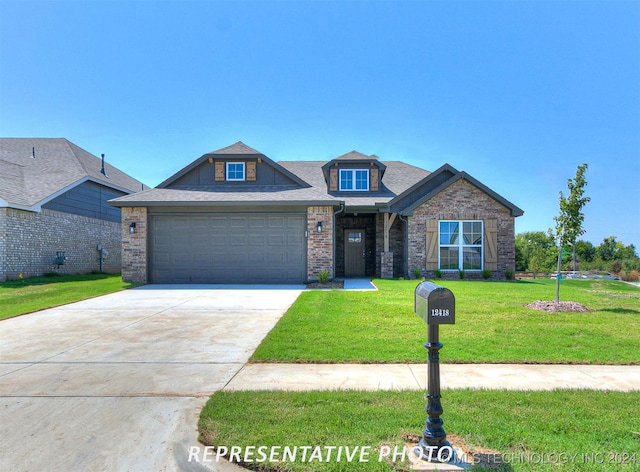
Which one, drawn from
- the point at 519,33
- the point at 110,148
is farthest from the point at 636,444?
the point at 110,148

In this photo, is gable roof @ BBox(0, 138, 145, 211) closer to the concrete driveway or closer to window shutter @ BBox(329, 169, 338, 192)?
the concrete driveway

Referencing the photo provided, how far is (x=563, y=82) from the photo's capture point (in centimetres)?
1445

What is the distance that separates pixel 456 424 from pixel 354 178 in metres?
15.2

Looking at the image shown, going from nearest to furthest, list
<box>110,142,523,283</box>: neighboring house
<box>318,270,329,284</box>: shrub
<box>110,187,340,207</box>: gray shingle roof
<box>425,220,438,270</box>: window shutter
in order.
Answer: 1. <box>318,270,329,284</box>: shrub
2. <box>110,187,340,207</box>: gray shingle roof
3. <box>110,142,523,283</box>: neighboring house
4. <box>425,220,438,270</box>: window shutter

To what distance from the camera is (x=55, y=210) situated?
17.8 m

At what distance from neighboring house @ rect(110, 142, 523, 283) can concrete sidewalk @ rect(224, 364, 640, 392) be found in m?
9.37

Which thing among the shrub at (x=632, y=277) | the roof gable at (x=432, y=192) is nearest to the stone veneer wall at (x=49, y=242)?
the roof gable at (x=432, y=192)

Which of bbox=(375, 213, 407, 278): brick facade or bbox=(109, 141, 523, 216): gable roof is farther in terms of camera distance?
bbox=(375, 213, 407, 278): brick facade

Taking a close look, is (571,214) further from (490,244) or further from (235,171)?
(235,171)

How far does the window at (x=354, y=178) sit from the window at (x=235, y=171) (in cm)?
473

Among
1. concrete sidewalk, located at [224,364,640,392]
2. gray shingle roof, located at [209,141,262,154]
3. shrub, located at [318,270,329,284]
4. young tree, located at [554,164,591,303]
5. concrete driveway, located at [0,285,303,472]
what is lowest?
concrete driveway, located at [0,285,303,472]

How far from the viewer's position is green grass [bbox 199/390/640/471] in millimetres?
2432

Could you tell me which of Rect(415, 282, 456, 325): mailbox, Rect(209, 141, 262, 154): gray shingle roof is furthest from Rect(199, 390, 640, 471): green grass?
Rect(209, 141, 262, 154): gray shingle roof

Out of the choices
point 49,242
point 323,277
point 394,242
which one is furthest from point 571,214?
point 49,242
